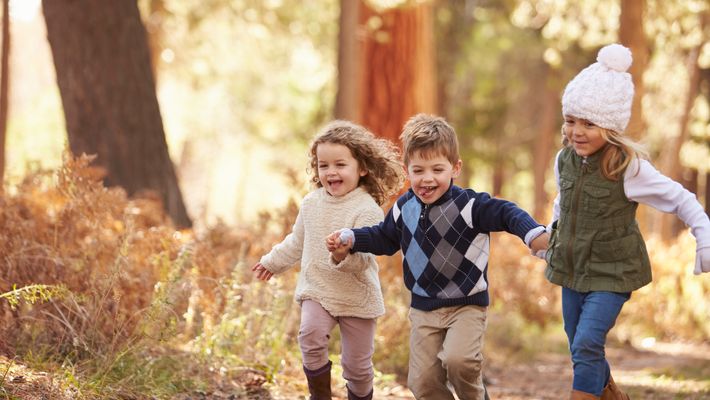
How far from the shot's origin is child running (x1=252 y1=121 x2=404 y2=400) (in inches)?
201

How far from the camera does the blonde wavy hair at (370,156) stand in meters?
5.21

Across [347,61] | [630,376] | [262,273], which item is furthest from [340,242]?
[347,61]

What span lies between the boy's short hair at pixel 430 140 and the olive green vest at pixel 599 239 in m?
0.62

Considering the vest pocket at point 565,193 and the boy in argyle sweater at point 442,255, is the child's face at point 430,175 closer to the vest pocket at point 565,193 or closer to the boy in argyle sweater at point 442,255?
the boy in argyle sweater at point 442,255

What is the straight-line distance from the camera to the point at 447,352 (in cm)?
472

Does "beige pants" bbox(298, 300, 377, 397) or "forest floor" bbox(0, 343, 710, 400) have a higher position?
"beige pants" bbox(298, 300, 377, 397)

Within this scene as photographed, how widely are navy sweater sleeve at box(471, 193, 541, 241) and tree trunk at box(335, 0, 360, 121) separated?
5.16 meters

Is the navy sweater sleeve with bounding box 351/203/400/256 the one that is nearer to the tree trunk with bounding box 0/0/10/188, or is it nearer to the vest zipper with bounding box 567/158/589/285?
the vest zipper with bounding box 567/158/589/285

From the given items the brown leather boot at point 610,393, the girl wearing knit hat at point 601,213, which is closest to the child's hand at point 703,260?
the girl wearing knit hat at point 601,213

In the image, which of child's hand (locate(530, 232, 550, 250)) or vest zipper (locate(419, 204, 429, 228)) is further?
vest zipper (locate(419, 204, 429, 228))

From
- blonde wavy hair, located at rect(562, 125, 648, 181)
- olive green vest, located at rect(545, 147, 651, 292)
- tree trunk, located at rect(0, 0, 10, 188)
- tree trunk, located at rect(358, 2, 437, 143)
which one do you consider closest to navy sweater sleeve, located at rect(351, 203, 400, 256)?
olive green vest, located at rect(545, 147, 651, 292)

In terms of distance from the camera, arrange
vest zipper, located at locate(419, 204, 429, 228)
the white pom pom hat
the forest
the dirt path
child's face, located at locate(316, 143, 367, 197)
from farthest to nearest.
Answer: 1. the dirt path
2. the forest
3. child's face, located at locate(316, 143, 367, 197)
4. vest zipper, located at locate(419, 204, 429, 228)
5. the white pom pom hat

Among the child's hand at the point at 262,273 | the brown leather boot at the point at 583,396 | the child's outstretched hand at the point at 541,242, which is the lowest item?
the brown leather boot at the point at 583,396

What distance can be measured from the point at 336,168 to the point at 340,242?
18.5 inches
